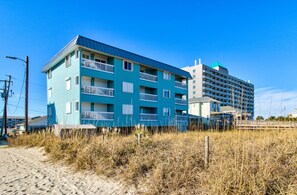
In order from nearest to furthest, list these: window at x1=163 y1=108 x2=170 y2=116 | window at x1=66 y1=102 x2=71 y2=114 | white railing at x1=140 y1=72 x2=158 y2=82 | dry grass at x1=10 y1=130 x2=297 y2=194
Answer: dry grass at x1=10 y1=130 x2=297 y2=194 < window at x1=66 y1=102 x2=71 y2=114 < white railing at x1=140 y1=72 x2=158 y2=82 < window at x1=163 y1=108 x2=170 y2=116

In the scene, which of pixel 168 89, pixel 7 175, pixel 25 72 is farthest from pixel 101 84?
pixel 7 175

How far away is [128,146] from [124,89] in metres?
15.0

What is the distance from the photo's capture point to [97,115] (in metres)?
18.5

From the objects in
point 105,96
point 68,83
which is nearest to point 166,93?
point 105,96

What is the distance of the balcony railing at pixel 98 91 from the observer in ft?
59.1

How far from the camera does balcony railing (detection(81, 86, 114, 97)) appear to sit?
18.0 meters

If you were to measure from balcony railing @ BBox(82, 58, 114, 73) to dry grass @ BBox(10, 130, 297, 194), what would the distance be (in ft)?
39.9

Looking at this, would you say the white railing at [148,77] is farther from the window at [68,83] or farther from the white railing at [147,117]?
the window at [68,83]

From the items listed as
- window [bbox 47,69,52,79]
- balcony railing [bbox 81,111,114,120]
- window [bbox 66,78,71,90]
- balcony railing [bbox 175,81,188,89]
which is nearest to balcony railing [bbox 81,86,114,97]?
balcony railing [bbox 81,111,114,120]

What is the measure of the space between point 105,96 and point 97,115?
2.37 metres

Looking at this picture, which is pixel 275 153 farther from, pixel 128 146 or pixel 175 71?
pixel 175 71

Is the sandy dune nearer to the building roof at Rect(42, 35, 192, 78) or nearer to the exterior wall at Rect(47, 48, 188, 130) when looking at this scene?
the exterior wall at Rect(47, 48, 188, 130)

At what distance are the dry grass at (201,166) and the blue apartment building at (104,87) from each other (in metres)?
9.26

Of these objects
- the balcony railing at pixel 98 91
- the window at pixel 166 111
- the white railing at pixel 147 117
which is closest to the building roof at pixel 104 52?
the balcony railing at pixel 98 91
